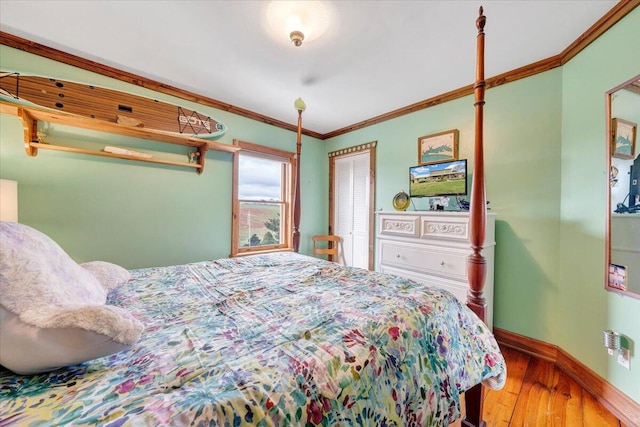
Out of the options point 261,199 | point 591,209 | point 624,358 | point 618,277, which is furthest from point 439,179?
point 261,199

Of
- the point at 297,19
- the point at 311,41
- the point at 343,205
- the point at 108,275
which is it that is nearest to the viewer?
the point at 108,275

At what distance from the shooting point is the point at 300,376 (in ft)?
2.12

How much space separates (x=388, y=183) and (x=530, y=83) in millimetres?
1645

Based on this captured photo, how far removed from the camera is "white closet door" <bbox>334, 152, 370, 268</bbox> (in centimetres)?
355

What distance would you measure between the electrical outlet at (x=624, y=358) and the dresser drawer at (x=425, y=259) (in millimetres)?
898

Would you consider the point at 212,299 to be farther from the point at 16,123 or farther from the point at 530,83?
the point at 530,83

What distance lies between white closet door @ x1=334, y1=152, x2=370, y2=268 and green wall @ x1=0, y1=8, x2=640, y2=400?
3.15 ft

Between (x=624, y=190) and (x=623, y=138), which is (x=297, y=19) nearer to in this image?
(x=623, y=138)

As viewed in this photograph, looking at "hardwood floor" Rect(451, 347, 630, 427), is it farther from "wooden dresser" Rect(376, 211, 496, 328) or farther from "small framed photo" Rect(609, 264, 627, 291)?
"small framed photo" Rect(609, 264, 627, 291)

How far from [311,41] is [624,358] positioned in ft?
9.73

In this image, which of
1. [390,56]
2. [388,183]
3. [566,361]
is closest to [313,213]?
[388,183]

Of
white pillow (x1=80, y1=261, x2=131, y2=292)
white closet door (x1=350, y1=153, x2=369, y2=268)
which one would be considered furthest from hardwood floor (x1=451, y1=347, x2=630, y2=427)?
white pillow (x1=80, y1=261, x2=131, y2=292)

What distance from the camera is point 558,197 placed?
6.61ft

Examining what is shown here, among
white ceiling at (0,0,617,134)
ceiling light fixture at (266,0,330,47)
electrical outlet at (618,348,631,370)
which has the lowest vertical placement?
electrical outlet at (618,348,631,370)
